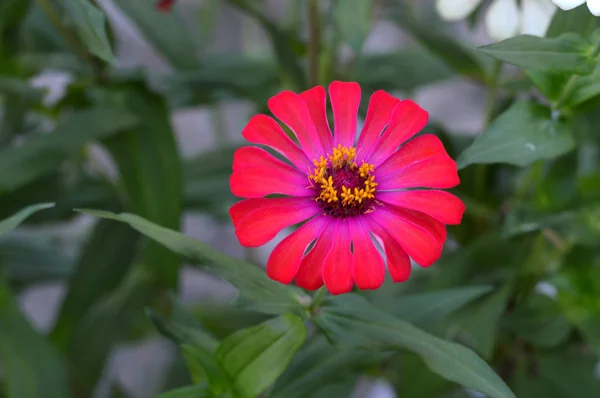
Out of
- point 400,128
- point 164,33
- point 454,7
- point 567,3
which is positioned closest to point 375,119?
point 400,128

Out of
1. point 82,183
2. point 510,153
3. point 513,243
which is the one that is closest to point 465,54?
point 513,243

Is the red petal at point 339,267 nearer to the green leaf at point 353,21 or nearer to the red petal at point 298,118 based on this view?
the red petal at point 298,118

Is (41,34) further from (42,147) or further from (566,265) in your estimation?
(566,265)

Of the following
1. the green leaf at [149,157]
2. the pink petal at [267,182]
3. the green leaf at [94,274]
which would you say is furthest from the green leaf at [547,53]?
the green leaf at [94,274]

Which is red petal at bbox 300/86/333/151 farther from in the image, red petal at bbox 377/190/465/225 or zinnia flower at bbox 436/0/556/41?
zinnia flower at bbox 436/0/556/41

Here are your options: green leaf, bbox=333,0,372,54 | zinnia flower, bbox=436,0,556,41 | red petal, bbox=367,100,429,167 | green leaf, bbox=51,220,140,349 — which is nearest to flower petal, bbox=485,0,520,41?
zinnia flower, bbox=436,0,556,41

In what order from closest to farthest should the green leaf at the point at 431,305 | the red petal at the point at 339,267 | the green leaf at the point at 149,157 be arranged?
1. the red petal at the point at 339,267
2. the green leaf at the point at 431,305
3. the green leaf at the point at 149,157
